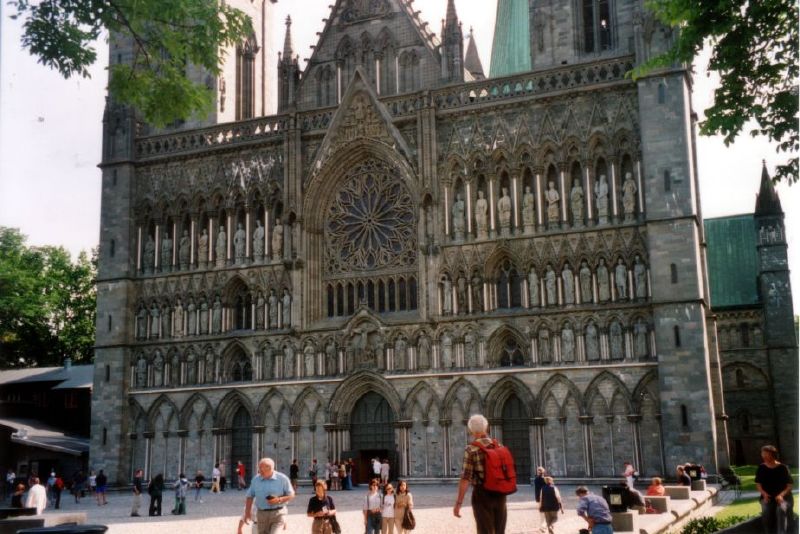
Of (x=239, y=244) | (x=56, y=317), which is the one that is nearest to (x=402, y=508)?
(x=239, y=244)

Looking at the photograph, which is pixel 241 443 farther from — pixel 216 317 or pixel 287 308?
pixel 287 308

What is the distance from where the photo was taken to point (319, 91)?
4744 cm

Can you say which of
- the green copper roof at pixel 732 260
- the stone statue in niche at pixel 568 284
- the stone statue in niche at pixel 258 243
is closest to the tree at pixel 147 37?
the stone statue in niche at pixel 568 284

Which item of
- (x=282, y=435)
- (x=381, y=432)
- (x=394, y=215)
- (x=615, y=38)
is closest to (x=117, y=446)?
(x=282, y=435)

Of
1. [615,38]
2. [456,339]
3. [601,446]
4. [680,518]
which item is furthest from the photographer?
[615,38]

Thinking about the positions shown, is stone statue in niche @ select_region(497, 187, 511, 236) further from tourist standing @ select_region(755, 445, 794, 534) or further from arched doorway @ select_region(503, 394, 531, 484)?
tourist standing @ select_region(755, 445, 794, 534)

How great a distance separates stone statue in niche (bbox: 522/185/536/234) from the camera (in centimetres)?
3997

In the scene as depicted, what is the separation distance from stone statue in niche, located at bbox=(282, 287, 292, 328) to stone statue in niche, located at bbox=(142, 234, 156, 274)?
291 inches

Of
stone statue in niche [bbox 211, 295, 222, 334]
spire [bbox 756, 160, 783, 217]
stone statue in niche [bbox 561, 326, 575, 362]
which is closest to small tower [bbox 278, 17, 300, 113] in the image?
stone statue in niche [bbox 211, 295, 222, 334]

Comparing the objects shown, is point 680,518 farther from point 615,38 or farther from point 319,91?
point 319,91

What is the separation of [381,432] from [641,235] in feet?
44.0

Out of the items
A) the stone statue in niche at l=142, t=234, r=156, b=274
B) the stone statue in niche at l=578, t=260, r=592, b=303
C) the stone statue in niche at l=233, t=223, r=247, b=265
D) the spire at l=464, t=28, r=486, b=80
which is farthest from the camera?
the spire at l=464, t=28, r=486, b=80

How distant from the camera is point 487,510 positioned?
34.6ft

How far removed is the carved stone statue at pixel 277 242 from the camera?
43.8m
